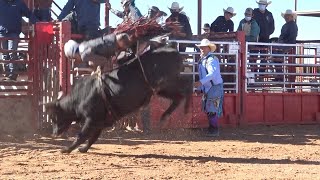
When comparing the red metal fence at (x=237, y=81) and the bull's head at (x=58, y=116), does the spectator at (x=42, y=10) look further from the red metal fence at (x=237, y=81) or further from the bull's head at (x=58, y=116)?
the bull's head at (x=58, y=116)

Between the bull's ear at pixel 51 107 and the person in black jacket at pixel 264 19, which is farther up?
the person in black jacket at pixel 264 19

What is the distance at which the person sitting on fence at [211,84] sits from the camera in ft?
33.8

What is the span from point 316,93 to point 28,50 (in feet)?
20.2

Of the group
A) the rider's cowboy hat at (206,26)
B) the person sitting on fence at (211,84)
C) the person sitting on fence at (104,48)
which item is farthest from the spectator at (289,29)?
the person sitting on fence at (104,48)

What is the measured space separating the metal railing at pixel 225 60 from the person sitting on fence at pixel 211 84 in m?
0.98

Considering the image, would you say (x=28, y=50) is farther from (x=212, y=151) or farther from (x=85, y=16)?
(x=212, y=151)

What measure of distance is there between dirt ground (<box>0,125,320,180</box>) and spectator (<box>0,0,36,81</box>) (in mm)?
1410

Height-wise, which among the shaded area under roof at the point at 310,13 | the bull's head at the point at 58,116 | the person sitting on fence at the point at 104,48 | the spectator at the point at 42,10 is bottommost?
the bull's head at the point at 58,116

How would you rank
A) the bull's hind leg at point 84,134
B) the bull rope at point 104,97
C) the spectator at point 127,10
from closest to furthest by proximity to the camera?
1. the bull rope at point 104,97
2. the bull's hind leg at point 84,134
3. the spectator at point 127,10

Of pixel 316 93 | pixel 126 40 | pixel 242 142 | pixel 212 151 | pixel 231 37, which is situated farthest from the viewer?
pixel 316 93

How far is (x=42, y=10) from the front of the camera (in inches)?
468

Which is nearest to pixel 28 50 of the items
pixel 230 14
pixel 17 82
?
pixel 17 82

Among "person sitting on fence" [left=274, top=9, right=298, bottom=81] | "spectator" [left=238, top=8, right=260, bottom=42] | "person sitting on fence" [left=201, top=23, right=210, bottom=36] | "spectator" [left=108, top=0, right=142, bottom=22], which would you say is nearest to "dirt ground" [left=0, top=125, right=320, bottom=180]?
"spectator" [left=108, top=0, right=142, bottom=22]

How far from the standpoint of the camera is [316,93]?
1354 cm
